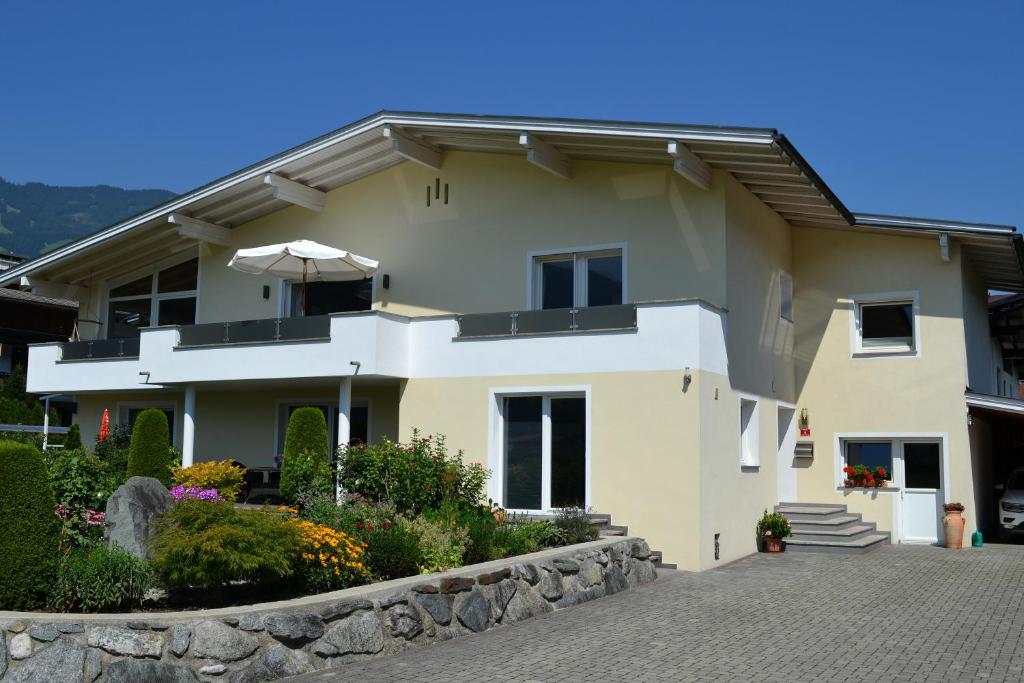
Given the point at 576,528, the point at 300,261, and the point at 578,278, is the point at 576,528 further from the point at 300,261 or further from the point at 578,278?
the point at 300,261

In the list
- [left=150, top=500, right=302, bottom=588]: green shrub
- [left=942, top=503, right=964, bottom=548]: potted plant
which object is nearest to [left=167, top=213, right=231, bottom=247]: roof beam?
[left=150, top=500, right=302, bottom=588]: green shrub

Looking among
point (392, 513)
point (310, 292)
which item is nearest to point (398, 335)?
point (310, 292)

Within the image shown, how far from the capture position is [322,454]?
14773 mm

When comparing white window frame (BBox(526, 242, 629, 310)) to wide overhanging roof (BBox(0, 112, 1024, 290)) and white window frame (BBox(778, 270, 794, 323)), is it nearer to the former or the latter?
wide overhanging roof (BBox(0, 112, 1024, 290))

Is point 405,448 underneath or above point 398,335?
underneath

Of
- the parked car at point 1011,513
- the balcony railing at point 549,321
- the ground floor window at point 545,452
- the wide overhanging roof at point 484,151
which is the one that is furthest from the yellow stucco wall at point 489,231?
the parked car at point 1011,513

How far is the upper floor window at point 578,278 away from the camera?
15961 millimetres

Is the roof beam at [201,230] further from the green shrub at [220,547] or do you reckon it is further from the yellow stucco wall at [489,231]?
the green shrub at [220,547]

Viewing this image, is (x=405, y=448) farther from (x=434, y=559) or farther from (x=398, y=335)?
(x=434, y=559)

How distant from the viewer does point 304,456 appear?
1459 cm

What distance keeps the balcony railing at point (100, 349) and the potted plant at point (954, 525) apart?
14.9 meters

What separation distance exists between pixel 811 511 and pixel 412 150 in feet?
30.1

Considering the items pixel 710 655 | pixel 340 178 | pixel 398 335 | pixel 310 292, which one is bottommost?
pixel 710 655

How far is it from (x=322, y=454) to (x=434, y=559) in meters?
5.28
